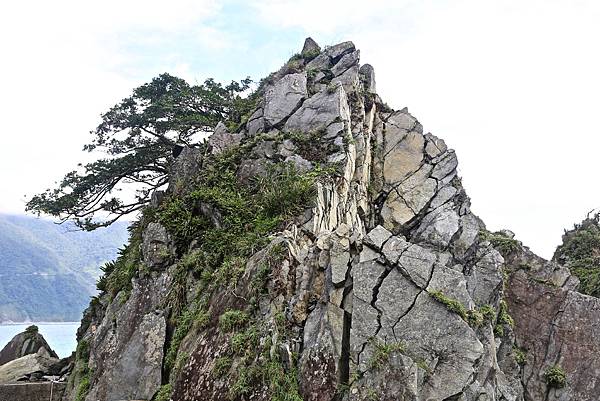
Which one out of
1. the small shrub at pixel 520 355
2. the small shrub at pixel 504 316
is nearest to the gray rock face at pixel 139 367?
the small shrub at pixel 504 316

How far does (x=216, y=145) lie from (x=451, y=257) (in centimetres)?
912

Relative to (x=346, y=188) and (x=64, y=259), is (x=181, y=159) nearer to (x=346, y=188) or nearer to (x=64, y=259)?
(x=346, y=188)

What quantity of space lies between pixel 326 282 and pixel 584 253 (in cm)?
2071

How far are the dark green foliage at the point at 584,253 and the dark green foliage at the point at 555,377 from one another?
17.4 feet

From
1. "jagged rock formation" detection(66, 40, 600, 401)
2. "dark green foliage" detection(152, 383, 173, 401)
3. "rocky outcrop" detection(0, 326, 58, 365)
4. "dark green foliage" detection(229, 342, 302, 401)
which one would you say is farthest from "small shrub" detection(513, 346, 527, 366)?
"rocky outcrop" detection(0, 326, 58, 365)

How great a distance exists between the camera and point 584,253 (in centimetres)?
2605

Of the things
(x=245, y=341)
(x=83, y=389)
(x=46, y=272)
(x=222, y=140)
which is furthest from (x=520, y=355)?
(x=46, y=272)

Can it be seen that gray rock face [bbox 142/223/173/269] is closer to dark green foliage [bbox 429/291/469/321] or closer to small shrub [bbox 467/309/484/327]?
dark green foliage [bbox 429/291/469/321]

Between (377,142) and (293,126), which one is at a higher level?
(377,142)

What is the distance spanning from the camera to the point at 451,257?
1803 cm

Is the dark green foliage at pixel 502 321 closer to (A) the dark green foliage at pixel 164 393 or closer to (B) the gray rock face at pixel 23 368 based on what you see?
(A) the dark green foliage at pixel 164 393

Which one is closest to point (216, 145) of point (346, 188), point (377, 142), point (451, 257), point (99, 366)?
point (346, 188)

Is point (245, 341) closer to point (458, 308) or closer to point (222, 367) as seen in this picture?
point (222, 367)

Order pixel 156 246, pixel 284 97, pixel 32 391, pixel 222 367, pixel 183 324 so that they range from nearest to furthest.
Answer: pixel 222 367 → pixel 183 324 → pixel 156 246 → pixel 32 391 → pixel 284 97
